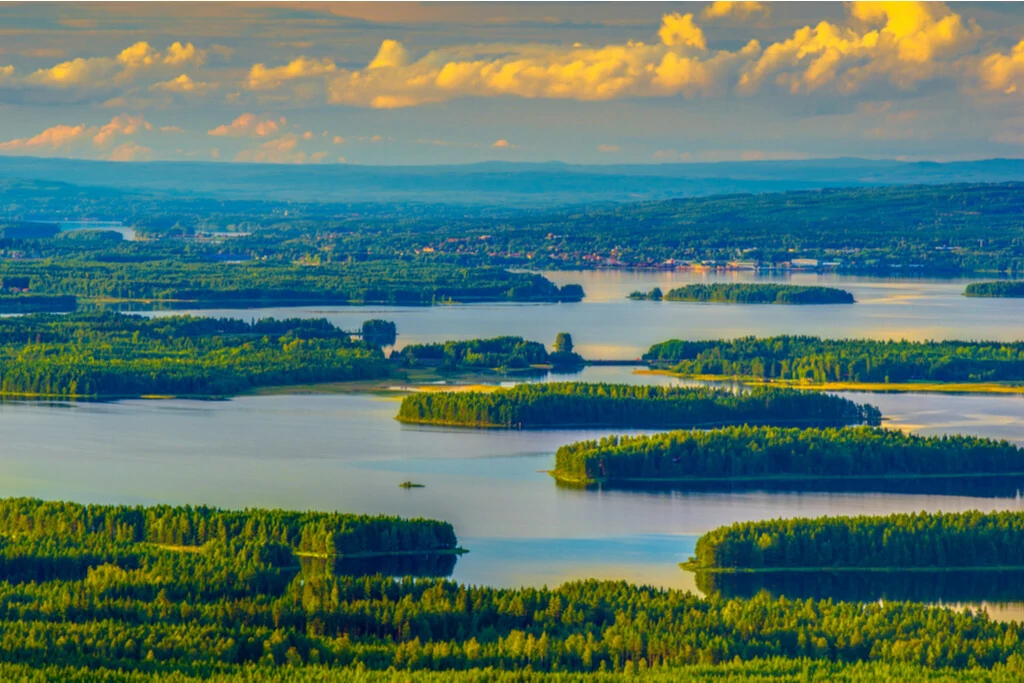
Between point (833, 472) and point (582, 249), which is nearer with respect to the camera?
point (833, 472)

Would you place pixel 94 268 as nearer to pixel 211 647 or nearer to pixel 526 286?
pixel 526 286

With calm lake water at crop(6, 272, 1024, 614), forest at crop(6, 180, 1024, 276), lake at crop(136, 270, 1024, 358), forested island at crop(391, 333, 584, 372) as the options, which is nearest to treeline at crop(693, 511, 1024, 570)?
calm lake water at crop(6, 272, 1024, 614)

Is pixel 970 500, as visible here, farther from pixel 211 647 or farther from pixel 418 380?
pixel 418 380

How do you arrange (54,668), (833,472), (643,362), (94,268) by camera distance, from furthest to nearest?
(94,268) → (643,362) → (833,472) → (54,668)

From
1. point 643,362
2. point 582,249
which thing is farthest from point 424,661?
point 582,249

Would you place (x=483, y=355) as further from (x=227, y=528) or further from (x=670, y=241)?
(x=670, y=241)

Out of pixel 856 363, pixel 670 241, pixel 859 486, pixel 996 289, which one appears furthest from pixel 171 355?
pixel 670 241

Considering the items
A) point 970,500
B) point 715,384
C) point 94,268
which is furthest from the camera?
point 94,268
